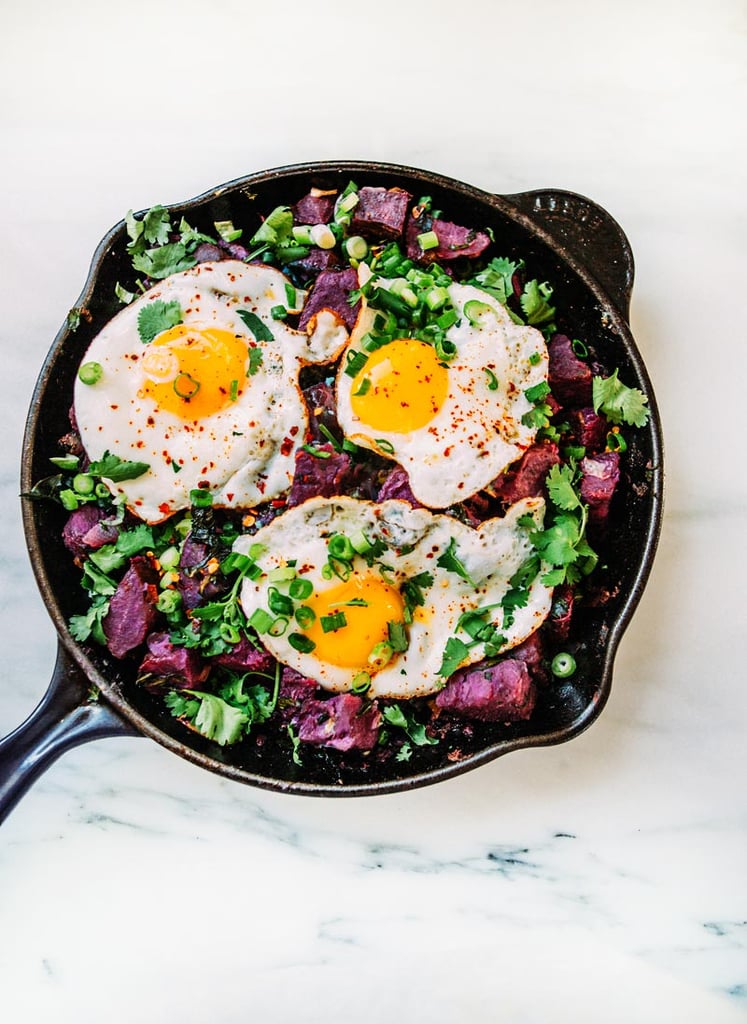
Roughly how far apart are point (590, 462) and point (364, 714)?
1.21 m

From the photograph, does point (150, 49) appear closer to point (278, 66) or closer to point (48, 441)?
point (278, 66)

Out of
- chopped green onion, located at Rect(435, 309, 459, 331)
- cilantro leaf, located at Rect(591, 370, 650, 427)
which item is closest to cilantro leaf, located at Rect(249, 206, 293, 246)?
chopped green onion, located at Rect(435, 309, 459, 331)

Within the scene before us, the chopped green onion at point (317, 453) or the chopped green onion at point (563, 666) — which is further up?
the chopped green onion at point (317, 453)

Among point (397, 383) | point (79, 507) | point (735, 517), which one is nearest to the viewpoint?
point (397, 383)

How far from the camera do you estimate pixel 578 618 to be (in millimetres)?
3434

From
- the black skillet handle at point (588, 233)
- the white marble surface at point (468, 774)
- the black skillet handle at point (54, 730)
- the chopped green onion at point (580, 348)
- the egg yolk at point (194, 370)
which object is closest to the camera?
the black skillet handle at point (54, 730)

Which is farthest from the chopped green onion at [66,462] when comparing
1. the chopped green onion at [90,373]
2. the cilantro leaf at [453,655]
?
Answer: the cilantro leaf at [453,655]

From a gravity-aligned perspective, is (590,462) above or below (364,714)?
above

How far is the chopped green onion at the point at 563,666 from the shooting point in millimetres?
3324

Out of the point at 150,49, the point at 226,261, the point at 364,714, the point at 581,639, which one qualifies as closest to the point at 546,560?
the point at 581,639

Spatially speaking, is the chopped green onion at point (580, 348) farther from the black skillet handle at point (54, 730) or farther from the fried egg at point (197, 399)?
the black skillet handle at point (54, 730)

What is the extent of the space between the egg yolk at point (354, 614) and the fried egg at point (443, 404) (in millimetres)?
366

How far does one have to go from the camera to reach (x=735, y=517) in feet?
12.2

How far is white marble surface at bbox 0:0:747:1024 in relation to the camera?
371 centimetres
